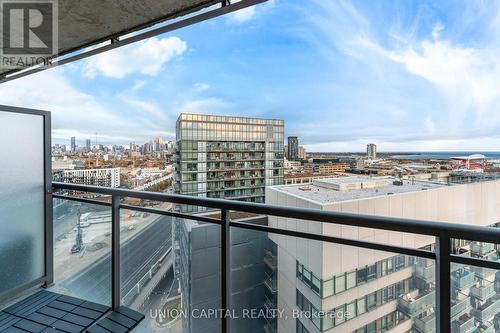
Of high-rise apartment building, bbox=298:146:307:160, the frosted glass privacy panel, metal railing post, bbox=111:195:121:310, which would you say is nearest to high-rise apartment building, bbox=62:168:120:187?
the frosted glass privacy panel

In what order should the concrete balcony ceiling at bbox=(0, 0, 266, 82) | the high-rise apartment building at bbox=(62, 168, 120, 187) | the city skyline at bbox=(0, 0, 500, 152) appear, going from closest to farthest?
the concrete balcony ceiling at bbox=(0, 0, 266, 82) < the high-rise apartment building at bbox=(62, 168, 120, 187) < the city skyline at bbox=(0, 0, 500, 152)

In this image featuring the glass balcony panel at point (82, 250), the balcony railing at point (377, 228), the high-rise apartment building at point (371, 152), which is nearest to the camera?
the balcony railing at point (377, 228)

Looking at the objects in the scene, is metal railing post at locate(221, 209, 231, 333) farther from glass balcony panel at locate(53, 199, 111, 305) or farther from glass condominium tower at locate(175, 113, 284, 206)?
glass condominium tower at locate(175, 113, 284, 206)

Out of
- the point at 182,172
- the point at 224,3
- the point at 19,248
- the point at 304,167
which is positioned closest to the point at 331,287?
the point at 224,3

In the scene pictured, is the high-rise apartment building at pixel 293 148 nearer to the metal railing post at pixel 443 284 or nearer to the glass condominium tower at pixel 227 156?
the glass condominium tower at pixel 227 156

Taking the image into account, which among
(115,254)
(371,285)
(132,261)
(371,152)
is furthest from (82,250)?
(371,152)

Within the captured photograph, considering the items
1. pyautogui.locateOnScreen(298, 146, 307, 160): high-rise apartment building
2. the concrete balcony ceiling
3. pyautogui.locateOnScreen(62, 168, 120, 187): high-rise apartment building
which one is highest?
the concrete balcony ceiling

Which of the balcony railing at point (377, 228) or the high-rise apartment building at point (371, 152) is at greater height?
the high-rise apartment building at point (371, 152)

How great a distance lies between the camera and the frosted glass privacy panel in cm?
220

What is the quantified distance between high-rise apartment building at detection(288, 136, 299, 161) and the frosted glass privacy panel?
3961mm

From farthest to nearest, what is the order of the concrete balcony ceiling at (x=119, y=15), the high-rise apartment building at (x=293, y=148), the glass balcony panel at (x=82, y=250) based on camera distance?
the high-rise apartment building at (x=293, y=148) < the glass balcony panel at (x=82, y=250) < the concrete balcony ceiling at (x=119, y=15)

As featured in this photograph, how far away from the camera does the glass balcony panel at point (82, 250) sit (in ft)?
7.16

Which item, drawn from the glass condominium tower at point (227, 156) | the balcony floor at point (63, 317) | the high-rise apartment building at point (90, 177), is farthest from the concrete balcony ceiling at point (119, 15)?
the glass condominium tower at point (227, 156)

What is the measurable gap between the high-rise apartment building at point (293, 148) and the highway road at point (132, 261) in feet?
11.4
